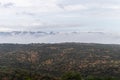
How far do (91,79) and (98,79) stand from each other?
3574mm

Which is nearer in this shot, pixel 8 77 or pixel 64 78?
pixel 64 78

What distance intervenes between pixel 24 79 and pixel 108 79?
141 ft

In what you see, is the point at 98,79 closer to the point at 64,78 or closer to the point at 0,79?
the point at 64,78

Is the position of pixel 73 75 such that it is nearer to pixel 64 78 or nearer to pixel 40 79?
pixel 64 78

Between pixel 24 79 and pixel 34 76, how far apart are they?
375 inches

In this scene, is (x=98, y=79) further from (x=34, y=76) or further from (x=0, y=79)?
(x=0, y=79)

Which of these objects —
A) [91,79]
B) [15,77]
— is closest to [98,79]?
[91,79]

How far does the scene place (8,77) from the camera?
17475 centimetres

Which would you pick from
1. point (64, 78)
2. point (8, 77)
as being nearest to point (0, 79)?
point (8, 77)

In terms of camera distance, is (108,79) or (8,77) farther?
(8,77)

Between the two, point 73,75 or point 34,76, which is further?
point 34,76

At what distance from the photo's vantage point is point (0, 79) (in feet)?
556

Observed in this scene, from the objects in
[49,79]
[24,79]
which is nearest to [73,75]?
[49,79]

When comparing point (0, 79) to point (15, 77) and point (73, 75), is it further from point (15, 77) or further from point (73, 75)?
point (73, 75)
